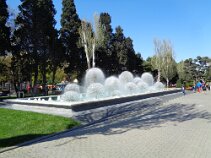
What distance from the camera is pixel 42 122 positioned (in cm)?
1130

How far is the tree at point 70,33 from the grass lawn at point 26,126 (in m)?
24.5

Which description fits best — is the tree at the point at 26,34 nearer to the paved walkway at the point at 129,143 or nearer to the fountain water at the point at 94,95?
the fountain water at the point at 94,95

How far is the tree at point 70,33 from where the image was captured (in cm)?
3700

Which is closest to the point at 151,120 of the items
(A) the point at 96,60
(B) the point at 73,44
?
(B) the point at 73,44

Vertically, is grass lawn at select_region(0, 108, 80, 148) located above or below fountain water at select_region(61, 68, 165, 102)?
below

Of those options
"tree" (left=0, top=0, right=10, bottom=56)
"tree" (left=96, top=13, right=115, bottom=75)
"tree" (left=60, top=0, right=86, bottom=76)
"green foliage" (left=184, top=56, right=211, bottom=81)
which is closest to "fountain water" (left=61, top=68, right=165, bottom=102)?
"tree" (left=60, top=0, right=86, bottom=76)

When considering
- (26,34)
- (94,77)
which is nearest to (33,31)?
(26,34)

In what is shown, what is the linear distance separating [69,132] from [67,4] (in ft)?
97.7

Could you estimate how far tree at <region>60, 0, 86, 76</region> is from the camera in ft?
121

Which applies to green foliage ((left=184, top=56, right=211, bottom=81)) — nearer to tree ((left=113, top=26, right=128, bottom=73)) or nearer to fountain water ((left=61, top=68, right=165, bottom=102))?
tree ((left=113, top=26, right=128, bottom=73))

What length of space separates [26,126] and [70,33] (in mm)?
27860

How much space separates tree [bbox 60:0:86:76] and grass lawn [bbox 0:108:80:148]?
2452 centimetres

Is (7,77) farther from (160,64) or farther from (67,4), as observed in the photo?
(160,64)

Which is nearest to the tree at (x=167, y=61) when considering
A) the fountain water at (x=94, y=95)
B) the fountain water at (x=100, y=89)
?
the fountain water at (x=100, y=89)
